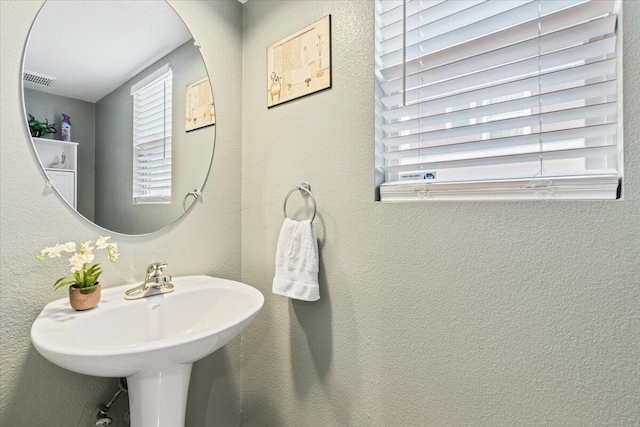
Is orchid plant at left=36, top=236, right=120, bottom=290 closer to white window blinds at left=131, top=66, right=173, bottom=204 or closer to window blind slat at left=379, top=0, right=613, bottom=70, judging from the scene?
white window blinds at left=131, top=66, right=173, bottom=204

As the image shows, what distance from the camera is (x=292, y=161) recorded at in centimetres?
125

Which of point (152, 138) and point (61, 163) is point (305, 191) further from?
point (61, 163)

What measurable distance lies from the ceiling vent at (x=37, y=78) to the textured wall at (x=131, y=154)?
0.45 ft

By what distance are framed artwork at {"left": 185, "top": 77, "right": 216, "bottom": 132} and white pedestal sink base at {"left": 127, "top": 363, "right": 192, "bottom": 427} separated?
0.92 metres

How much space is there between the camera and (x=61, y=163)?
0.98 meters

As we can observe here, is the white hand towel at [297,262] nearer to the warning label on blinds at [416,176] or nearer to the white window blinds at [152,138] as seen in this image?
the warning label on blinds at [416,176]

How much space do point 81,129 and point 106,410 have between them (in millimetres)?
949

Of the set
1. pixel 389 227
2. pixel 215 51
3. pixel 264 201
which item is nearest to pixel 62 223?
pixel 264 201

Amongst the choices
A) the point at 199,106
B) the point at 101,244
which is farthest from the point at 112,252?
the point at 199,106

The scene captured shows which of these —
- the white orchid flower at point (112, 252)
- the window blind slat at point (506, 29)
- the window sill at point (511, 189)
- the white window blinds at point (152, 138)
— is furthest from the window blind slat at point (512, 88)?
the white orchid flower at point (112, 252)

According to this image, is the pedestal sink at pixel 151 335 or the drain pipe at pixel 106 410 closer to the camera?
the pedestal sink at pixel 151 335

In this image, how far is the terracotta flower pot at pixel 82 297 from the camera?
2.86ft

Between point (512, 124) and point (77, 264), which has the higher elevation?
point (512, 124)

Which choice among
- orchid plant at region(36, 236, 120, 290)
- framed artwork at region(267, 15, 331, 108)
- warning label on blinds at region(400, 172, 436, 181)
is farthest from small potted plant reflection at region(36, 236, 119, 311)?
warning label on blinds at region(400, 172, 436, 181)
